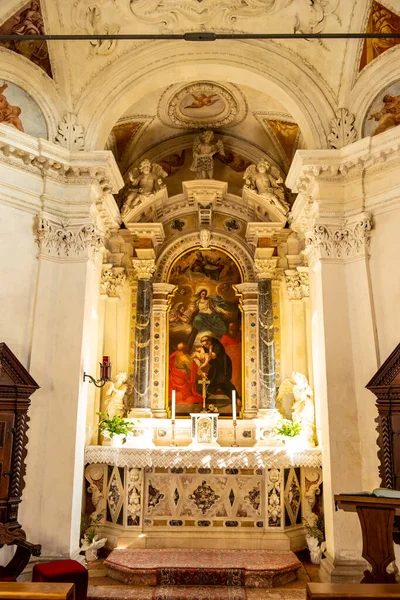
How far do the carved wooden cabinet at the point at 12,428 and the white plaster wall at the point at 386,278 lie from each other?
4.53 meters

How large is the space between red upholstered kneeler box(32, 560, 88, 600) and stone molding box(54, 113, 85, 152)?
5.65m

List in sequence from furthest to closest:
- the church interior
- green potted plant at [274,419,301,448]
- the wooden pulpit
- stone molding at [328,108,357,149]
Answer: green potted plant at [274,419,301,448], stone molding at [328,108,357,149], the church interior, the wooden pulpit

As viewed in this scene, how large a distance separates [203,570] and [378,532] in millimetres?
2760

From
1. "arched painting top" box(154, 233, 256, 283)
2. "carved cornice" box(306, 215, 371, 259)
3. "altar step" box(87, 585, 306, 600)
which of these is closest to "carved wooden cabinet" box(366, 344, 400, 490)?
"carved cornice" box(306, 215, 371, 259)

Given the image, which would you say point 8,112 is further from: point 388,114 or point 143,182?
point 388,114

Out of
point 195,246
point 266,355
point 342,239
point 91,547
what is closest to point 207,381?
point 266,355

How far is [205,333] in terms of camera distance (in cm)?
1040

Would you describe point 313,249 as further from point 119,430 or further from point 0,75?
point 0,75

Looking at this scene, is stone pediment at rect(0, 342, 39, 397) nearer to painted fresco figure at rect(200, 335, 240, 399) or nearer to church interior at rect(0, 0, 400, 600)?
church interior at rect(0, 0, 400, 600)

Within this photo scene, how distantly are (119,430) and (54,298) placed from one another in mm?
2658

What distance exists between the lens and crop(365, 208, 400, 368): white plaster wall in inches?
274

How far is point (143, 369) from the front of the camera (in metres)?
Result: 9.90

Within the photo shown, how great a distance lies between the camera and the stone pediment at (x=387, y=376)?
639 cm

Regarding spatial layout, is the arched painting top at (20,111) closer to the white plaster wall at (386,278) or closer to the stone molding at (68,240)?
the stone molding at (68,240)
